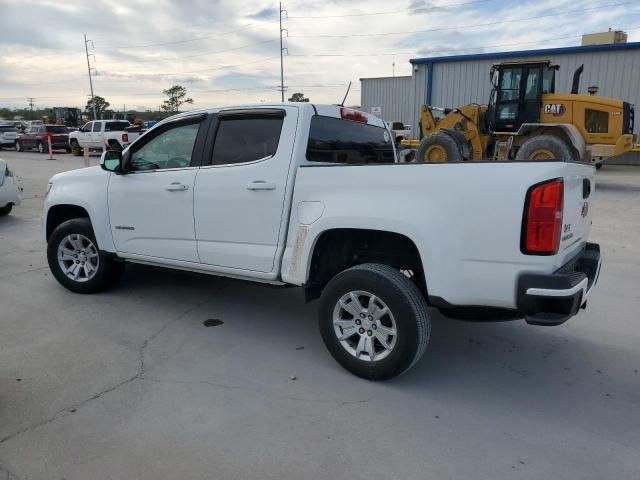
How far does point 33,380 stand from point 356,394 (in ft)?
7.20

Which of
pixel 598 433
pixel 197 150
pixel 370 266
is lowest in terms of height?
pixel 598 433

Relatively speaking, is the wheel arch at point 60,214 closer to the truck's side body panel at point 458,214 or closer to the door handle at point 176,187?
the door handle at point 176,187

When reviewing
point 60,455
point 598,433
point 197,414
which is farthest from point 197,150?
point 598,433

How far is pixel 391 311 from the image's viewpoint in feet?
Answer: 10.7

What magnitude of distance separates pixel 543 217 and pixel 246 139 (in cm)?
237

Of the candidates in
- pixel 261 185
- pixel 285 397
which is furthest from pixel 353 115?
pixel 285 397

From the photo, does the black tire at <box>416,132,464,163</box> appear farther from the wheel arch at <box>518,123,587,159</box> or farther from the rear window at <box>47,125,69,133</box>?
the rear window at <box>47,125,69,133</box>

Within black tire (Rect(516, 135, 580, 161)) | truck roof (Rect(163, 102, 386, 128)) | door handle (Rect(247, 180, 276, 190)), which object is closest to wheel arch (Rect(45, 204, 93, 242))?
truck roof (Rect(163, 102, 386, 128))

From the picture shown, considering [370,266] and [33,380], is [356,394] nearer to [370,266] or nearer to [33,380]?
[370,266]

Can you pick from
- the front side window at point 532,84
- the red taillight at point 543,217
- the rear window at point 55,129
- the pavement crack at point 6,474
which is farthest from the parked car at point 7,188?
the rear window at point 55,129

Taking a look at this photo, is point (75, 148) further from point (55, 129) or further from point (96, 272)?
point (96, 272)

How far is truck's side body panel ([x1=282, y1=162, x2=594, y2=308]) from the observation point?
2865 mm

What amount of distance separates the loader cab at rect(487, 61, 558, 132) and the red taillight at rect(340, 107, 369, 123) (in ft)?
34.5

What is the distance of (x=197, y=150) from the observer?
4.36 m
